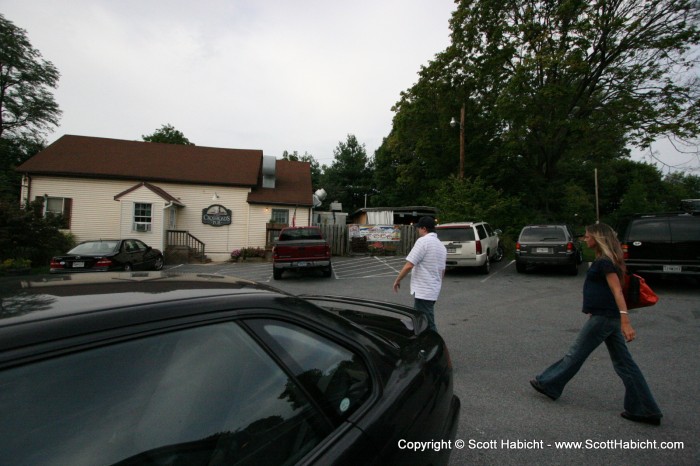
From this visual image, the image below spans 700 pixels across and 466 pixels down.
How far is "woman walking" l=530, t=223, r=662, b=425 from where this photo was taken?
3068mm

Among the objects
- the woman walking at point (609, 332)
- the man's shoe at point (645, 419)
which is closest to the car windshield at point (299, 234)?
the woman walking at point (609, 332)

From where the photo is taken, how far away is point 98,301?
1.23 metres

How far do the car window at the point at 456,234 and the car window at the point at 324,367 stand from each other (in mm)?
11370

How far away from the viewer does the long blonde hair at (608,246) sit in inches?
128

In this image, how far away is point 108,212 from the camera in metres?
20.0

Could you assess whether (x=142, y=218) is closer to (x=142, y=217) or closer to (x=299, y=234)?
(x=142, y=217)

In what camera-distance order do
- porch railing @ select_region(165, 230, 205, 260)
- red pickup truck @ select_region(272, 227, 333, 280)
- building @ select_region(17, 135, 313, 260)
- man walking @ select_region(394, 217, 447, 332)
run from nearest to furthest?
man walking @ select_region(394, 217, 447, 332), red pickup truck @ select_region(272, 227, 333, 280), building @ select_region(17, 135, 313, 260), porch railing @ select_region(165, 230, 205, 260)

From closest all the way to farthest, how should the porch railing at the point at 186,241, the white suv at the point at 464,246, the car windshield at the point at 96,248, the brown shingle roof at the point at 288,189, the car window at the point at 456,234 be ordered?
1. the car windshield at the point at 96,248
2. the white suv at the point at 464,246
3. the car window at the point at 456,234
4. the porch railing at the point at 186,241
5. the brown shingle roof at the point at 288,189

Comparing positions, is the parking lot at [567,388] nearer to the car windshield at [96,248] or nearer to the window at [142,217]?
the car windshield at [96,248]

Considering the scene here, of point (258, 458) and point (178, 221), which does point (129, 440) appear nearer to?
point (258, 458)

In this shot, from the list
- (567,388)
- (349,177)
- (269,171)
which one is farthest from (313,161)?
(567,388)

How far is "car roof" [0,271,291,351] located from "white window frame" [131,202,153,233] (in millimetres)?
19753

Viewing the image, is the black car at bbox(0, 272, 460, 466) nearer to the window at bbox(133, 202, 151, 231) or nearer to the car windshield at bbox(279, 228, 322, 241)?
the car windshield at bbox(279, 228, 322, 241)

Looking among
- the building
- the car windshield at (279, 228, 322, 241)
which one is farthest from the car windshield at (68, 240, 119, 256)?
the building
